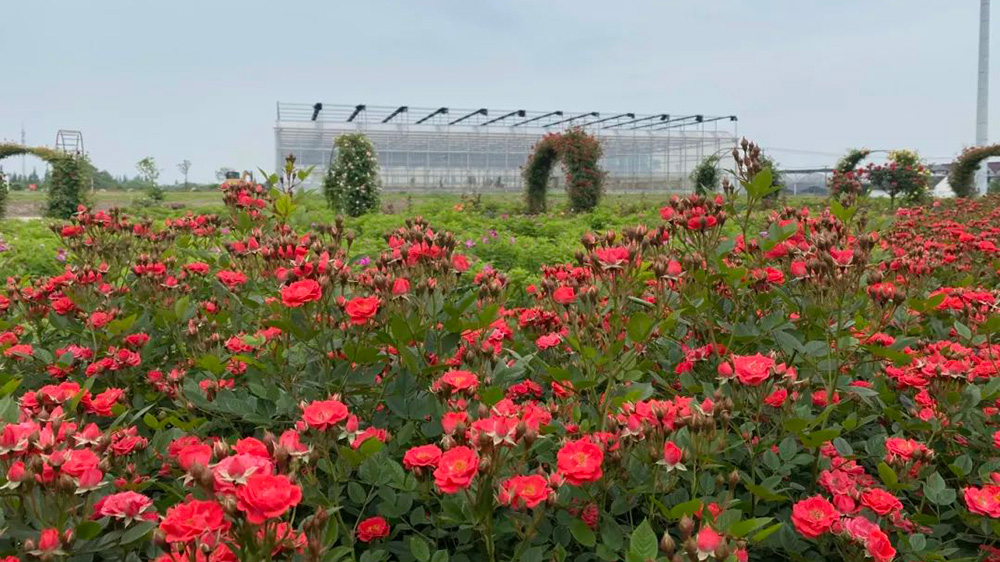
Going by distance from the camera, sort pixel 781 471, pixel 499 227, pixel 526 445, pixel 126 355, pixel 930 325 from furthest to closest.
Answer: pixel 499 227, pixel 930 325, pixel 126 355, pixel 781 471, pixel 526 445

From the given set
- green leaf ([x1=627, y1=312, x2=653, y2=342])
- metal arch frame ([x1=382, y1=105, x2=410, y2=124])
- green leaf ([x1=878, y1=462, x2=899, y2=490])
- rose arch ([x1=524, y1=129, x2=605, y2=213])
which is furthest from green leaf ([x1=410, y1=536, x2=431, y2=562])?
metal arch frame ([x1=382, y1=105, x2=410, y2=124])

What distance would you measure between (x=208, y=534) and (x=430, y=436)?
0.66 metres

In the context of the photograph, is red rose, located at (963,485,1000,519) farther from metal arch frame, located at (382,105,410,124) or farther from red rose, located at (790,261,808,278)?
metal arch frame, located at (382,105,410,124)

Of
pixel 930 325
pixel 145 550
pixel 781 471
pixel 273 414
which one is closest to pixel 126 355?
pixel 273 414

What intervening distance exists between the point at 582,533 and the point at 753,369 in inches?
17.4

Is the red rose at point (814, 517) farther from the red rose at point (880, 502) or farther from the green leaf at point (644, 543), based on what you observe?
the green leaf at point (644, 543)

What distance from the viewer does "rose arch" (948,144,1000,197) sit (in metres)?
17.1

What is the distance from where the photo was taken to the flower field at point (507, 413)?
1.07 meters

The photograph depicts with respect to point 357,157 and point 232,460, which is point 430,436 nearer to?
point 232,460

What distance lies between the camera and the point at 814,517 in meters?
1.23

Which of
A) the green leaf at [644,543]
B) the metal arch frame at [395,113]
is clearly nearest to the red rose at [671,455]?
the green leaf at [644,543]

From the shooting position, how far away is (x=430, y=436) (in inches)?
61.0

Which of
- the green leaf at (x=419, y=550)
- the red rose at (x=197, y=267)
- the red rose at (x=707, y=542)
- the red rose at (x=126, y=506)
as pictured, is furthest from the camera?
the red rose at (x=197, y=267)

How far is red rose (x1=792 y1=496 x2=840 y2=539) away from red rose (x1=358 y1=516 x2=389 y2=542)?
71 cm
